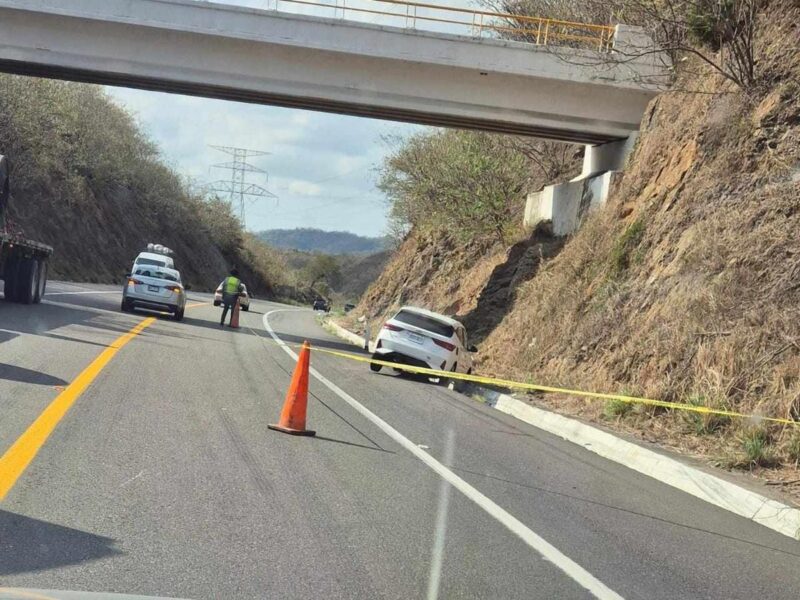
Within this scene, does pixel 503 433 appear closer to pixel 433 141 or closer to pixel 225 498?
pixel 225 498

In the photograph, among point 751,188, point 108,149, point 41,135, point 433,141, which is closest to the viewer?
point 751,188

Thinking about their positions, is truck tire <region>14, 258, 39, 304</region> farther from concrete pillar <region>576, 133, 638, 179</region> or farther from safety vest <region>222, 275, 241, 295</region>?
concrete pillar <region>576, 133, 638, 179</region>

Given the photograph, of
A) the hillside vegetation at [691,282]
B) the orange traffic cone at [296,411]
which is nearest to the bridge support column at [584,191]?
the hillside vegetation at [691,282]

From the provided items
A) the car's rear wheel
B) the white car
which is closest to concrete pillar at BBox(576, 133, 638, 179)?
the white car

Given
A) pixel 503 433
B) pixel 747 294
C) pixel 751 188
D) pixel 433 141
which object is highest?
pixel 433 141

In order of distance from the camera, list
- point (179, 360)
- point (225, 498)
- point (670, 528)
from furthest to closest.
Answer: point (179, 360)
point (670, 528)
point (225, 498)

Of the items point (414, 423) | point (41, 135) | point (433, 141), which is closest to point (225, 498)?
point (414, 423)

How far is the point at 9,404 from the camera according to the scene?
941 cm

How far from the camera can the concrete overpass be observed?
81.1 ft

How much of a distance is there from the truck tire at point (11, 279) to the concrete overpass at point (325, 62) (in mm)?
5966

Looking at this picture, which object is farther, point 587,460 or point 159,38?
point 159,38

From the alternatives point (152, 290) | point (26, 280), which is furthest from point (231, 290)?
point (26, 280)

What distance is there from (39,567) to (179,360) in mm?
10713

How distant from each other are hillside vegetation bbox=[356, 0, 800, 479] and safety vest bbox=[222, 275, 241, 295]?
677cm
